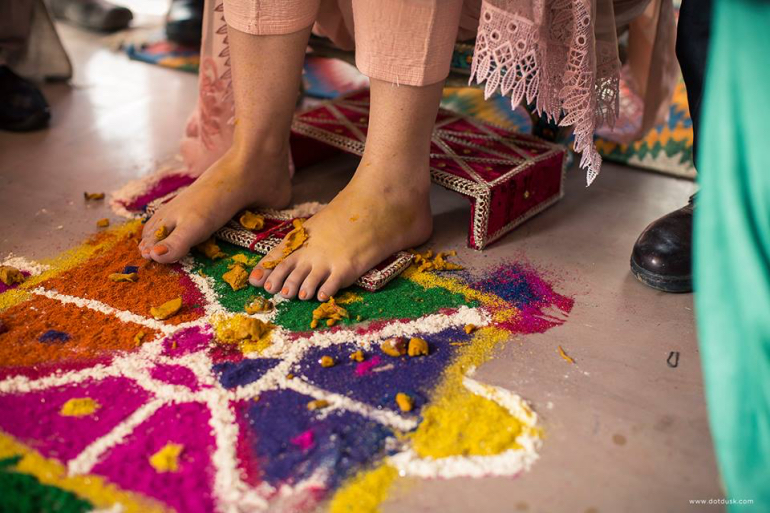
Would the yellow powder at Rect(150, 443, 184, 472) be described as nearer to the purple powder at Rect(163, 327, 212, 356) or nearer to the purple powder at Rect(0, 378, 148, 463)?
the purple powder at Rect(0, 378, 148, 463)

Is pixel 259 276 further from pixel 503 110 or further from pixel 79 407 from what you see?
pixel 503 110

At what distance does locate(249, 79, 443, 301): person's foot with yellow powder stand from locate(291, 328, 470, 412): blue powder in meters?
0.13

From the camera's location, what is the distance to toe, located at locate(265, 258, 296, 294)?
108 cm

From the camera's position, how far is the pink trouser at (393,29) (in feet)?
3.40

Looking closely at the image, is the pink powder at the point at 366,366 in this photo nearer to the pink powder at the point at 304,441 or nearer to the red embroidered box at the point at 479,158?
the pink powder at the point at 304,441

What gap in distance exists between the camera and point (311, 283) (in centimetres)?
107

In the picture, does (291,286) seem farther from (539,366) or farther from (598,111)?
(598,111)

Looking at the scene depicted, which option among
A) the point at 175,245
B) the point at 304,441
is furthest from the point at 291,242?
the point at 304,441

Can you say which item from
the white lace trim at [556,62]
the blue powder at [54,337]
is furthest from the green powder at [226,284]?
the white lace trim at [556,62]

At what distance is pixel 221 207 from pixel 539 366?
1.84 ft

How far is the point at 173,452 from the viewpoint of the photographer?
31.2 inches

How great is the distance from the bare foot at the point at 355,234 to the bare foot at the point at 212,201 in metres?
0.12

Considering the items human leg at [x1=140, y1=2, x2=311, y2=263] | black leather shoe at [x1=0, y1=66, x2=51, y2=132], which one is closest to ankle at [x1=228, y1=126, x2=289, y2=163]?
human leg at [x1=140, y1=2, x2=311, y2=263]

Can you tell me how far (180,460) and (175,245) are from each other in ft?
1.39
